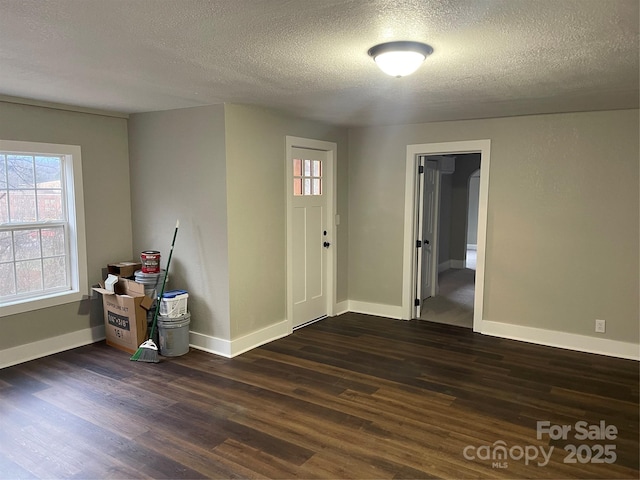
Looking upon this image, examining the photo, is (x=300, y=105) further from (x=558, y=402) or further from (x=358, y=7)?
(x=558, y=402)

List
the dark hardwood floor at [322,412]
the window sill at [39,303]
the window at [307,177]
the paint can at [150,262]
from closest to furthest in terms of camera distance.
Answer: the dark hardwood floor at [322,412], the window sill at [39,303], the paint can at [150,262], the window at [307,177]

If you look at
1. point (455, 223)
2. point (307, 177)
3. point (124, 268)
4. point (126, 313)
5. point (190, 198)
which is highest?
point (307, 177)

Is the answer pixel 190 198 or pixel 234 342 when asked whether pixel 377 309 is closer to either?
pixel 234 342

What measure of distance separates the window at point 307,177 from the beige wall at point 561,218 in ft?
3.61

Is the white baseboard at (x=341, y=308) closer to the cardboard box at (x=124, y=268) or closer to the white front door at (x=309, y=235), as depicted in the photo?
the white front door at (x=309, y=235)

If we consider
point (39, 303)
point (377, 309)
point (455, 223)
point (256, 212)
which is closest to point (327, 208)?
point (256, 212)

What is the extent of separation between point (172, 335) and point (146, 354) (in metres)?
0.27

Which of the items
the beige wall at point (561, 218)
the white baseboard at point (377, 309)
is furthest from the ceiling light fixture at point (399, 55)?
the white baseboard at point (377, 309)

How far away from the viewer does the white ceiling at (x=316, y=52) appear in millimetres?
→ 1952

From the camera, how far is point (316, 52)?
8.38ft

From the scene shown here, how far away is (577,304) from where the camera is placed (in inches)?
180

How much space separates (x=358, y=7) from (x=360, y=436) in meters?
2.46

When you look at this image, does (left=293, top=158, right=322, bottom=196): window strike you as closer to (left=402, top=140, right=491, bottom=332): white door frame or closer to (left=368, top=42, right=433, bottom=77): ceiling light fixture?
(left=402, top=140, right=491, bottom=332): white door frame

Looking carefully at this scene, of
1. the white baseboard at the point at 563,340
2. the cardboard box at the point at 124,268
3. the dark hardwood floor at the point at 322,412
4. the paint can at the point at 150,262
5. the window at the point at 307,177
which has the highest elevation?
the window at the point at 307,177
